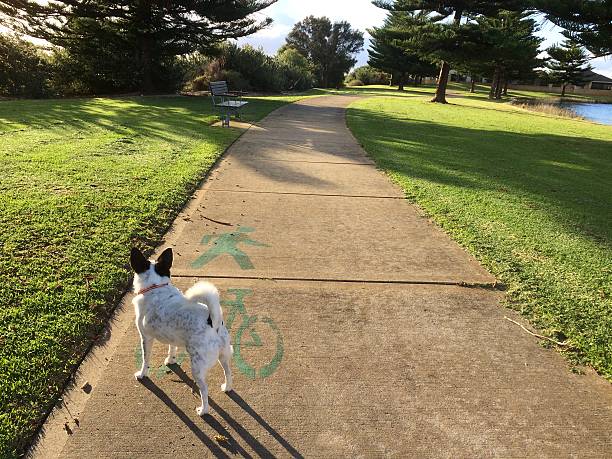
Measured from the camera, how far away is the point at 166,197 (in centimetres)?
599

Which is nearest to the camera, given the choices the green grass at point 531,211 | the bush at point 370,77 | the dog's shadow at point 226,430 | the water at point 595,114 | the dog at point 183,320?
the dog's shadow at point 226,430

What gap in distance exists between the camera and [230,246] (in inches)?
188

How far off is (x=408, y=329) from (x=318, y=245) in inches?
69.1

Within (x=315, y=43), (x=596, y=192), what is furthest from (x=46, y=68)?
(x=315, y=43)

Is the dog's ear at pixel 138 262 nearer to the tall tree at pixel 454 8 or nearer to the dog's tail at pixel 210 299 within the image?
the dog's tail at pixel 210 299

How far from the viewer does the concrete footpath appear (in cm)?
247

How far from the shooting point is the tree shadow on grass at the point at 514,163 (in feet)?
23.6

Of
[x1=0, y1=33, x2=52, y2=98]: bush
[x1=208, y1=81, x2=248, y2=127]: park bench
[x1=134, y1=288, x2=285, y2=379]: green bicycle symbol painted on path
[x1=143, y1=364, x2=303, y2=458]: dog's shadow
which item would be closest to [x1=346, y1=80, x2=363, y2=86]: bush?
[x1=0, y1=33, x2=52, y2=98]: bush

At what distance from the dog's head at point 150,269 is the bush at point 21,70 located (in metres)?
21.4

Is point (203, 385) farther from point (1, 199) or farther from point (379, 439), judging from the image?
point (1, 199)

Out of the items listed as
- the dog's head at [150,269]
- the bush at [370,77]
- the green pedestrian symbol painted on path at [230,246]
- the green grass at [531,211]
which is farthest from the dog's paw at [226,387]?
the bush at [370,77]

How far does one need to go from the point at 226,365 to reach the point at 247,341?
520mm

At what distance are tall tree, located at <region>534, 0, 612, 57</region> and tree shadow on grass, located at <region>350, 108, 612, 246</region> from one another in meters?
3.34

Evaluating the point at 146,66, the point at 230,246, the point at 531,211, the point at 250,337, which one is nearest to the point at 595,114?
the point at 146,66
